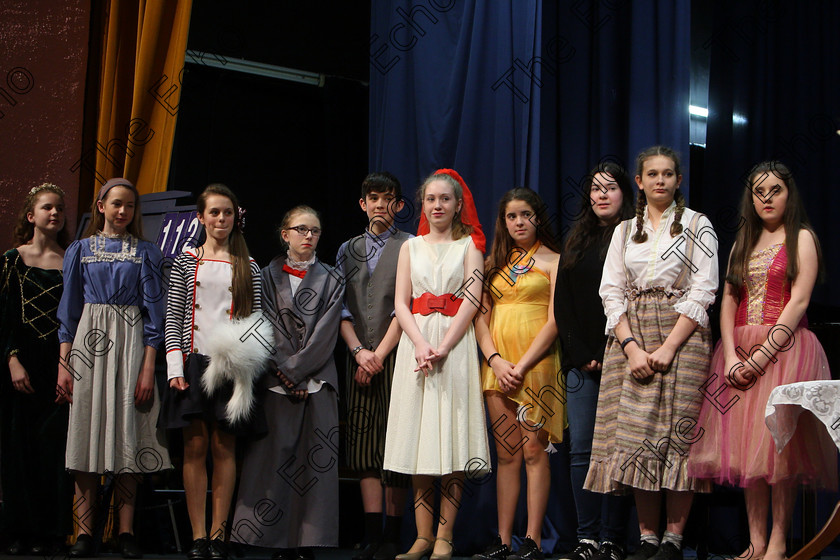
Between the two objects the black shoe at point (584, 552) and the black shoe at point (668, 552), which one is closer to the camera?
the black shoe at point (668, 552)

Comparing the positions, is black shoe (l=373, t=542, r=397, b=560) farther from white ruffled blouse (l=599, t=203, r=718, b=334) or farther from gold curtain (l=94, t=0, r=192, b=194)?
gold curtain (l=94, t=0, r=192, b=194)

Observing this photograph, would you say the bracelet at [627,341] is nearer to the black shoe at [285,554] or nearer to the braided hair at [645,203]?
the braided hair at [645,203]

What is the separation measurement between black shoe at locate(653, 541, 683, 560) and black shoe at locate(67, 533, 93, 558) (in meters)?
2.09

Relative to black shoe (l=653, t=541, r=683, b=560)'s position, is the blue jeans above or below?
above

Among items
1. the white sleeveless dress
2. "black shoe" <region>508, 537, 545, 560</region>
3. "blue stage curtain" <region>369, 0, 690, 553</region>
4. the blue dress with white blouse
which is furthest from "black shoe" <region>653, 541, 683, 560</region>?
the blue dress with white blouse

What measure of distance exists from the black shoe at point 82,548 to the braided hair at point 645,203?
2.36 metres

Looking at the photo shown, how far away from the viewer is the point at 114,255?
139 inches

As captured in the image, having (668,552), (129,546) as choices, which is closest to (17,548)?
(129,546)

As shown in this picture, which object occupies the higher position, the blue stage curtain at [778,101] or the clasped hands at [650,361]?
the blue stage curtain at [778,101]

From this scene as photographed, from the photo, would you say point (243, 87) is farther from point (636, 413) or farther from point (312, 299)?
point (636, 413)

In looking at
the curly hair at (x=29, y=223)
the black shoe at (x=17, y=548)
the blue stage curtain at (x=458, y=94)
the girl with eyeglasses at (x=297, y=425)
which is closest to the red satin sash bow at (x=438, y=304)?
the girl with eyeglasses at (x=297, y=425)

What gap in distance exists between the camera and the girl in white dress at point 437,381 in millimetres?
3236

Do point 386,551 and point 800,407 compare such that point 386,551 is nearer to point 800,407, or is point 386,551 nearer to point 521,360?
point 521,360

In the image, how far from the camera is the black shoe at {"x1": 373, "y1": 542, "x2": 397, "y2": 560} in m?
3.32
